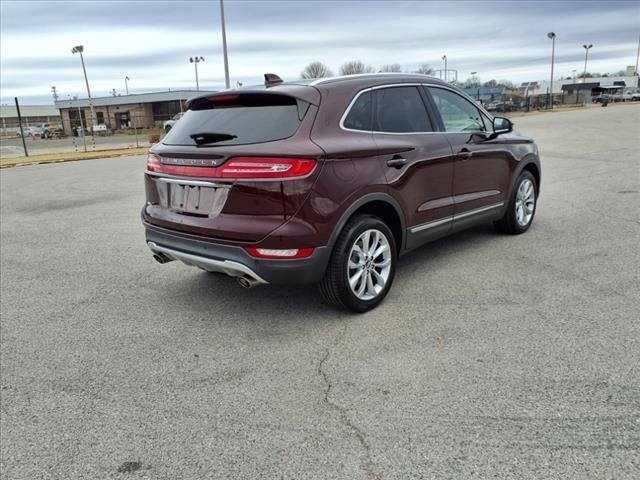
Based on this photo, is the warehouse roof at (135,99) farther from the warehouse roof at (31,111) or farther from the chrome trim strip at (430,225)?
the chrome trim strip at (430,225)

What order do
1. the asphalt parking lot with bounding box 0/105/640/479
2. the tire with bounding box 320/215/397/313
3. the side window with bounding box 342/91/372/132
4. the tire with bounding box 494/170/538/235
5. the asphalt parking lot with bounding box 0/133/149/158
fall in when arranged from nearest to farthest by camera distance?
the asphalt parking lot with bounding box 0/105/640/479 → the tire with bounding box 320/215/397/313 → the side window with bounding box 342/91/372/132 → the tire with bounding box 494/170/538/235 → the asphalt parking lot with bounding box 0/133/149/158

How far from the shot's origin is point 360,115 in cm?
414

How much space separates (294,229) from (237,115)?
1.04 m

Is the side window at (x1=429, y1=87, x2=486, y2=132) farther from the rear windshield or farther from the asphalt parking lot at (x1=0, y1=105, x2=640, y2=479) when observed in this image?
the rear windshield

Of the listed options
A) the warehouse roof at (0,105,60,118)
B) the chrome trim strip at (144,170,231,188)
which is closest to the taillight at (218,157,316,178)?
the chrome trim strip at (144,170,231,188)

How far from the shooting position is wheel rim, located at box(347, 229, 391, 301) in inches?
159

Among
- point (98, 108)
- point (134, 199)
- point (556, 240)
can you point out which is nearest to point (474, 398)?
point (556, 240)

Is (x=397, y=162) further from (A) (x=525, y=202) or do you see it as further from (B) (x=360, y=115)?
(A) (x=525, y=202)

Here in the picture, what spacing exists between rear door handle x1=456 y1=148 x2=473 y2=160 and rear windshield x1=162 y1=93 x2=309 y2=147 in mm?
1869

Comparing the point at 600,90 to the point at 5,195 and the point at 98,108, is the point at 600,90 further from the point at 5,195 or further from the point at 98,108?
the point at 5,195

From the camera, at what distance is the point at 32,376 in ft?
11.3

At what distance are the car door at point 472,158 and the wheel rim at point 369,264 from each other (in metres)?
1.18

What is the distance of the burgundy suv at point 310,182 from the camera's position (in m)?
3.59

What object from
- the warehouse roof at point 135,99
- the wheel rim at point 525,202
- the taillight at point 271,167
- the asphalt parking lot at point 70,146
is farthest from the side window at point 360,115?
the warehouse roof at point 135,99
